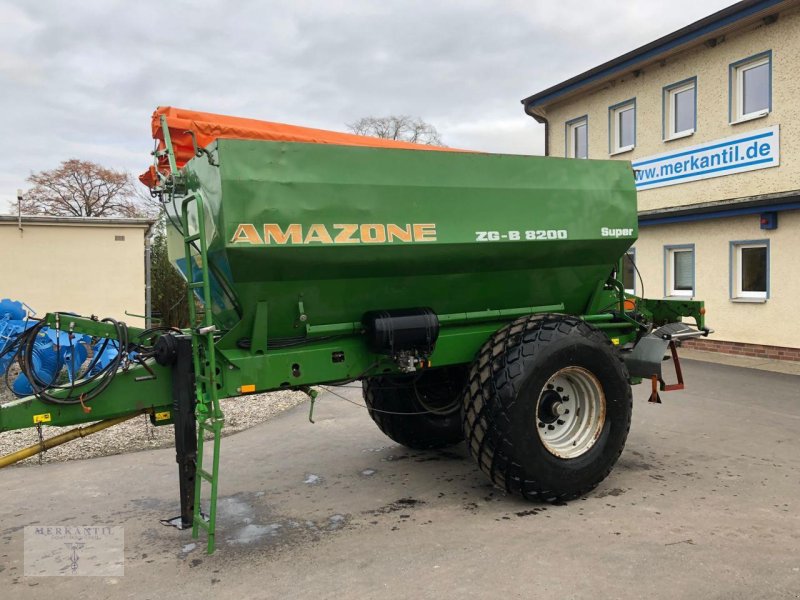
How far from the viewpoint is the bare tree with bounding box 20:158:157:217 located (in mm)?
31234

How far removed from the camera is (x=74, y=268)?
12719 millimetres

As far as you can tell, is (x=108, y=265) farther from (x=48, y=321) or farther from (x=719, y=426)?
(x=719, y=426)

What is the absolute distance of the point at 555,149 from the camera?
1518 centimetres

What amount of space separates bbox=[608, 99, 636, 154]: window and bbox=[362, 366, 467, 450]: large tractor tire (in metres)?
9.51

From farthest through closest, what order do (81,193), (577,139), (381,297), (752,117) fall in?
1. (81,193)
2. (577,139)
3. (752,117)
4. (381,297)

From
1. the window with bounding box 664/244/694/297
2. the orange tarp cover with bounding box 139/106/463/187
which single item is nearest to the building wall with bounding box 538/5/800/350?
the window with bounding box 664/244/694/297

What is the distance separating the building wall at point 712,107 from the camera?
10.2 m

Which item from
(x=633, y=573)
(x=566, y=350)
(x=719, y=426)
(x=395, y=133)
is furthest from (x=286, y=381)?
(x=395, y=133)

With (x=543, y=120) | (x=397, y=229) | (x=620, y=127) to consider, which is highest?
(x=543, y=120)

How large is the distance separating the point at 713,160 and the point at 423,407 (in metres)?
8.70

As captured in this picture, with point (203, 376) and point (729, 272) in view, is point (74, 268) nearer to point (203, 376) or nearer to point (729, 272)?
point (203, 376)

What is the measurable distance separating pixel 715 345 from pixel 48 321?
1087cm

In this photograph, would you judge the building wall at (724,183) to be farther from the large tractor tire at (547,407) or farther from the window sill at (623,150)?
the large tractor tire at (547,407)

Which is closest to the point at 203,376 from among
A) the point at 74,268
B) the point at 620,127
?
the point at 74,268
